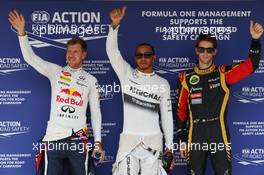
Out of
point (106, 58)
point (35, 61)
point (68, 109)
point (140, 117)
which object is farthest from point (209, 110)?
point (35, 61)

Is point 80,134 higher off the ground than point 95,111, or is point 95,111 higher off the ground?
point 95,111

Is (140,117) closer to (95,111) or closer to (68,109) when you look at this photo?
(95,111)

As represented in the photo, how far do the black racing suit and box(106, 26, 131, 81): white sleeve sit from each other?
54 cm

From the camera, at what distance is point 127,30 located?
13.8 ft

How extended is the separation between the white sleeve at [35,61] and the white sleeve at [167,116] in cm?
97

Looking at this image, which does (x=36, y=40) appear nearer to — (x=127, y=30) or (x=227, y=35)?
(x=127, y=30)

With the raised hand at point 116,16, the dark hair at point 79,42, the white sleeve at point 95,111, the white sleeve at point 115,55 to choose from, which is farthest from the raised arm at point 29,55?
the raised hand at point 116,16

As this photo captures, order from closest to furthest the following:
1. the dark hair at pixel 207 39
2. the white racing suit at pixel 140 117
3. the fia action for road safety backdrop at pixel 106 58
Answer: the white racing suit at pixel 140 117 < the dark hair at pixel 207 39 < the fia action for road safety backdrop at pixel 106 58

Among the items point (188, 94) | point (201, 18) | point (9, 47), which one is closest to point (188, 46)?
point (201, 18)

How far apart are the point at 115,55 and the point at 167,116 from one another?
0.70 metres

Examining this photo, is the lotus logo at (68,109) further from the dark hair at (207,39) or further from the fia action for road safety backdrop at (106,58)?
the dark hair at (207,39)

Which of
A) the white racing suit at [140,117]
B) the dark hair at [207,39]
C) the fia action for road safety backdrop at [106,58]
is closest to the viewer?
the white racing suit at [140,117]

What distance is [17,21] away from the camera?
3.88m

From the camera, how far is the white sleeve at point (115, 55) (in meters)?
3.76
